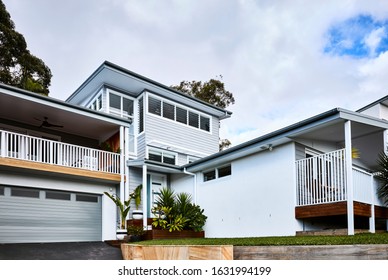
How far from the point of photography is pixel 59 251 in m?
10.9

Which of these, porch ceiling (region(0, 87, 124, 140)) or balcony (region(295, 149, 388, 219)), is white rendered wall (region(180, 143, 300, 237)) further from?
porch ceiling (region(0, 87, 124, 140))

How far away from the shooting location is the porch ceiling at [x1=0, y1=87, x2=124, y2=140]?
1287 cm

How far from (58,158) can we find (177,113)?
635 cm

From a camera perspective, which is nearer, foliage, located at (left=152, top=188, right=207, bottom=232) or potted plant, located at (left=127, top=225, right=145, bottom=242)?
potted plant, located at (left=127, top=225, right=145, bottom=242)

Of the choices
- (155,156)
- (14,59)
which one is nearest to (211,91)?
(14,59)

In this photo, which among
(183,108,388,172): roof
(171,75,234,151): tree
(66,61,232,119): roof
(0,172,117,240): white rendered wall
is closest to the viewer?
(183,108,388,172): roof

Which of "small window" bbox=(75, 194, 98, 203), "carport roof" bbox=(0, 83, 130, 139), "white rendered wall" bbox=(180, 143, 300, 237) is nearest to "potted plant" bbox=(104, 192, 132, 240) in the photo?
"small window" bbox=(75, 194, 98, 203)

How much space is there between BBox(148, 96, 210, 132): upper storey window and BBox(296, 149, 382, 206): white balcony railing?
7.63 metres

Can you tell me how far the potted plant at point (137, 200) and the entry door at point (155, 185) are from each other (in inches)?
36.6

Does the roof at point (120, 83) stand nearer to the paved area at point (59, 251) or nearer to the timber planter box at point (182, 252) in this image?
the paved area at point (59, 251)
